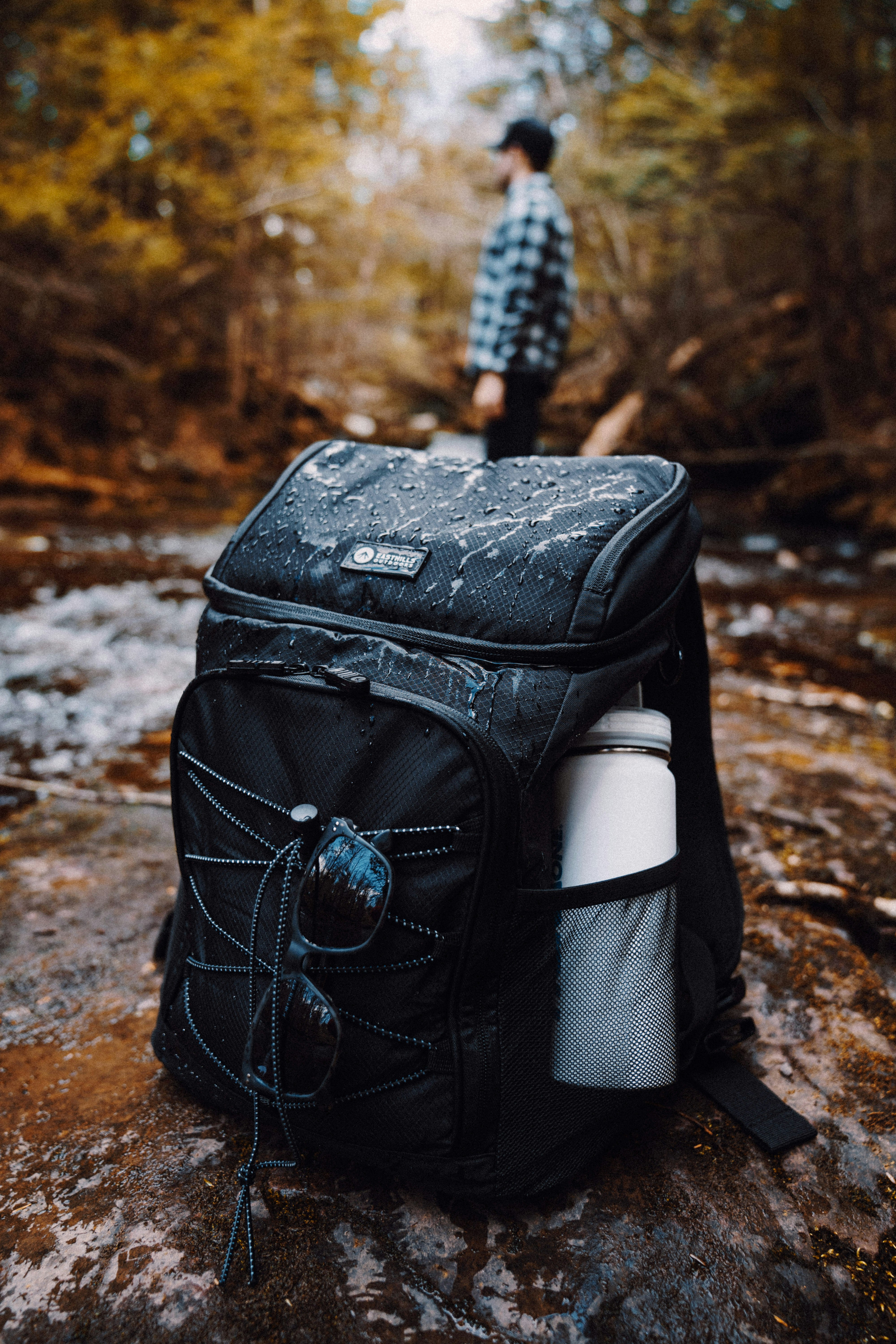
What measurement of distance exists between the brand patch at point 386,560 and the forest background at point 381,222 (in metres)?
8.13

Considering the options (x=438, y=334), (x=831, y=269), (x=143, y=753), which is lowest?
(x=438, y=334)

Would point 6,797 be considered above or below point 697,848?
below

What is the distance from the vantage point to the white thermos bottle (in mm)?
1010

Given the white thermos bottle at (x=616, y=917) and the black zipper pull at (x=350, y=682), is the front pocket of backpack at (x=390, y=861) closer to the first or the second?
the black zipper pull at (x=350, y=682)

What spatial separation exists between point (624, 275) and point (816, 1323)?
18.4 metres

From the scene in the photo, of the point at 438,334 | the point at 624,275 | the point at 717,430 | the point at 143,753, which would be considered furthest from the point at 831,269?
the point at 438,334

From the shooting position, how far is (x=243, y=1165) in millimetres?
961

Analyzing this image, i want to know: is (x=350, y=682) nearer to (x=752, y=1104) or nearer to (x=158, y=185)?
(x=752, y=1104)

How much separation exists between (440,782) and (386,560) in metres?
0.38

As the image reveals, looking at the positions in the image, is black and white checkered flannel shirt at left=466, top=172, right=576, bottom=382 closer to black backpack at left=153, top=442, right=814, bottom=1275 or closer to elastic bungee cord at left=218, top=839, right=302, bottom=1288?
black backpack at left=153, top=442, right=814, bottom=1275

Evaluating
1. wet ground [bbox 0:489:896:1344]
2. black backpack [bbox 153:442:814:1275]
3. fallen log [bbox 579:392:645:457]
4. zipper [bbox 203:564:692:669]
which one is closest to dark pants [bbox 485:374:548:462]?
wet ground [bbox 0:489:896:1344]

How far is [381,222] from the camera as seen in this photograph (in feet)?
51.1

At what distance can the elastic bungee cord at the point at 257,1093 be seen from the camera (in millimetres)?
881

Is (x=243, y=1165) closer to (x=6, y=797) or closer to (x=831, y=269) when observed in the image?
(x=6, y=797)
